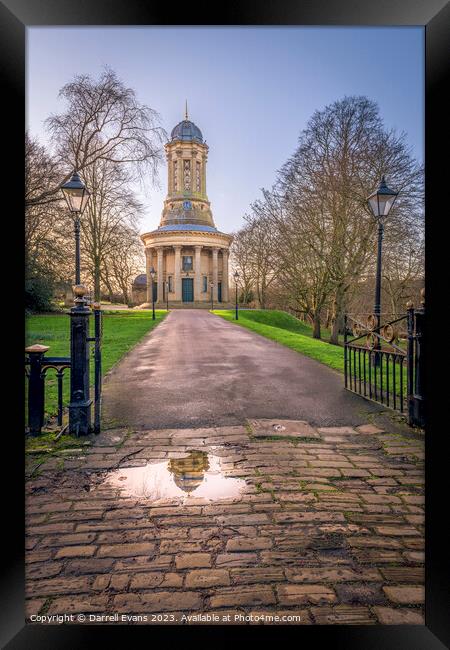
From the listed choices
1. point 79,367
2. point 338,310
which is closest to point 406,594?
point 79,367

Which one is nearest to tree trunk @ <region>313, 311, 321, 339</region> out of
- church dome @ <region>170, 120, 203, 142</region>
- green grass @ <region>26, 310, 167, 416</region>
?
green grass @ <region>26, 310, 167, 416</region>

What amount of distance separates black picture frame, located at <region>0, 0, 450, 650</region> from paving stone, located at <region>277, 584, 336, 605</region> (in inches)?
19.9

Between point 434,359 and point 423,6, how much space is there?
75.4 inches

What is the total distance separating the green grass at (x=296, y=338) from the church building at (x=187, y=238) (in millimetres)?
Result: 24133

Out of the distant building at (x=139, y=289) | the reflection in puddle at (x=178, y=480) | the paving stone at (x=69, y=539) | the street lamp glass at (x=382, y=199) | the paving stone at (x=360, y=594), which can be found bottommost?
the paving stone at (x=360, y=594)

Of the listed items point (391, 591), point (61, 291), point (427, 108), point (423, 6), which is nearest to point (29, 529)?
point (391, 591)

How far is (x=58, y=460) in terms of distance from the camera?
148 inches

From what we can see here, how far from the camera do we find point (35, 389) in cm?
438

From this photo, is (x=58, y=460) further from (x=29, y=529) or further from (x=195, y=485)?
(x=195, y=485)

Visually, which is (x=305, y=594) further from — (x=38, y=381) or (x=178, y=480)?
(x=38, y=381)

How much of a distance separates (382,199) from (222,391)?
5.83 m

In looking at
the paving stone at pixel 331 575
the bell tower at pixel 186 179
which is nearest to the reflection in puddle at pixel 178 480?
the paving stone at pixel 331 575

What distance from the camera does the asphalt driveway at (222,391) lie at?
17.4 feet

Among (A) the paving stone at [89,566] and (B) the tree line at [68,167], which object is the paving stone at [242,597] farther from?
(B) the tree line at [68,167]
